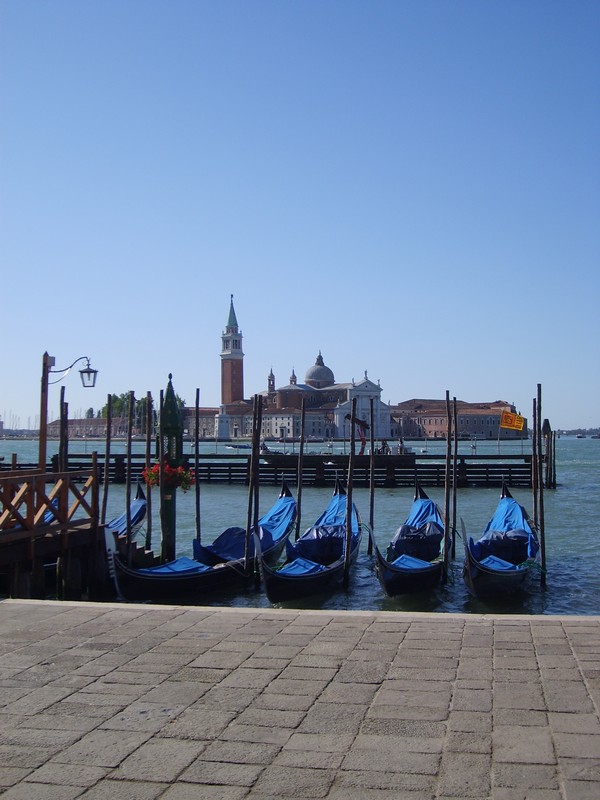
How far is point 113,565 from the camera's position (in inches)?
377

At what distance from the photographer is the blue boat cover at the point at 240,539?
1148 centimetres

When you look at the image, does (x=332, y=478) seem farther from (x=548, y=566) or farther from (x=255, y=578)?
(x=255, y=578)

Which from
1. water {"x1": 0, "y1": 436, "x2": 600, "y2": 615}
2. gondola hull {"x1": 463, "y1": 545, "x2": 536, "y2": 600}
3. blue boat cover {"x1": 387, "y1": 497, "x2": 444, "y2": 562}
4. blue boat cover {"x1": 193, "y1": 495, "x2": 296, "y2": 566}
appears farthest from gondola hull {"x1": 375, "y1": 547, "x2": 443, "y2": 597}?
blue boat cover {"x1": 193, "y1": 495, "x2": 296, "y2": 566}

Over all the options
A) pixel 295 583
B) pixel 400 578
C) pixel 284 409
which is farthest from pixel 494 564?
pixel 284 409

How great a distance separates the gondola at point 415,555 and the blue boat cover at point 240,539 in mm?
1782

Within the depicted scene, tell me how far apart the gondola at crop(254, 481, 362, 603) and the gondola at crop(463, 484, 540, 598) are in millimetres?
1714

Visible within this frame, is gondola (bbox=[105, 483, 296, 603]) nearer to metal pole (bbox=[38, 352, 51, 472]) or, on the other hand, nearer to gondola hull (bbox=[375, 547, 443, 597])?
metal pole (bbox=[38, 352, 51, 472])

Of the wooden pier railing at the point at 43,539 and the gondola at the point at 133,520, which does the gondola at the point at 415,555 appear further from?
the gondola at the point at 133,520

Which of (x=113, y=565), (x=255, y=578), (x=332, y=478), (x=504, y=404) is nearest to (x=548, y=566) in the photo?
(x=255, y=578)

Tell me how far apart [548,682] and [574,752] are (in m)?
0.87

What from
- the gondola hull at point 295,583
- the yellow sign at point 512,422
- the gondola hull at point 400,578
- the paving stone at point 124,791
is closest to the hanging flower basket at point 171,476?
the gondola hull at point 295,583

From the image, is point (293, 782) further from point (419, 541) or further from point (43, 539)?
point (419, 541)

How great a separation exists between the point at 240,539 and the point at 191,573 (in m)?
2.12

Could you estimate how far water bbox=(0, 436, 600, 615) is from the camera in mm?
10414
